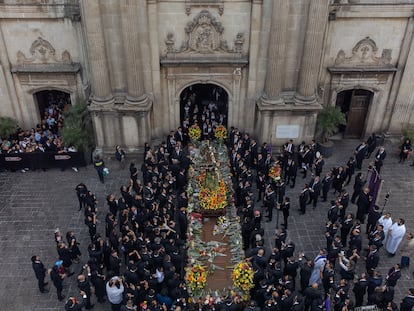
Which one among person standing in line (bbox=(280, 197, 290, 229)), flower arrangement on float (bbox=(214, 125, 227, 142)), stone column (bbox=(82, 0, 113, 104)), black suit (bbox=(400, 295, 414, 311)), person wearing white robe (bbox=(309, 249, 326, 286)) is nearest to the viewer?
black suit (bbox=(400, 295, 414, 311))

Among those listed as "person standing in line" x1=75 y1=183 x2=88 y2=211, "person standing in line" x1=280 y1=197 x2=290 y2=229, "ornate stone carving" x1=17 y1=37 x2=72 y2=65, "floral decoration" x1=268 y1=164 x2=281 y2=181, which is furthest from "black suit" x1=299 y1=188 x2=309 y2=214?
"ornate stone carving" x1=17 y1=37 x2=72 y2=65

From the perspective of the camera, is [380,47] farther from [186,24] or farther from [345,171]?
[186,24]

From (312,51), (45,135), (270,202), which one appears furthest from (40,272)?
(312,51)

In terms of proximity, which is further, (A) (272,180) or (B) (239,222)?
(A) (272,180)

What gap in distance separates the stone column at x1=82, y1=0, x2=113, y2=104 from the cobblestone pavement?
3.61 meters

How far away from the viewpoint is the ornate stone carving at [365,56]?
22281 millimetres

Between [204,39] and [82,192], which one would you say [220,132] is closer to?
[204,39]

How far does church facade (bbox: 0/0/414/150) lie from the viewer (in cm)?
2058

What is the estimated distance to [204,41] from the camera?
70.3ft

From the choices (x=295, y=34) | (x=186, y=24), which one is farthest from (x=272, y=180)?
(x=186, y=24)

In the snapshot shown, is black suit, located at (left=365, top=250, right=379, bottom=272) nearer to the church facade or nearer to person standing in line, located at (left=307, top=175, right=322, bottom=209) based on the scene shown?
person standing in line, located at (left=307, top=175, right=322, bottom=209)

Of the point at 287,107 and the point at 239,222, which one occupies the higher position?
the point at 287,107

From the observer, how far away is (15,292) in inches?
638

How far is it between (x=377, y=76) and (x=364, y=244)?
9.34 m
